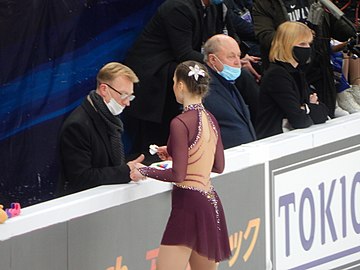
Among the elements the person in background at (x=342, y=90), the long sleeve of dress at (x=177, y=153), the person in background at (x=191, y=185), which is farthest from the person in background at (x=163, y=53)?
the long sleeve of dress at (x=177, y=153)

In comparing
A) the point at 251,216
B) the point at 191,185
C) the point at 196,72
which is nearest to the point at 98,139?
the point at 191,185

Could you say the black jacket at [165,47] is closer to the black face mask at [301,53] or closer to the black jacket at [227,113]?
the black jacket at [227,113]

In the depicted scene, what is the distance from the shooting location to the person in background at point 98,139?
799 cm

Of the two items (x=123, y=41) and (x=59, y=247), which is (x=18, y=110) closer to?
(x=123, y=41)

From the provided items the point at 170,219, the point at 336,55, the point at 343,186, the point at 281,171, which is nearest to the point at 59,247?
the point at 170,219

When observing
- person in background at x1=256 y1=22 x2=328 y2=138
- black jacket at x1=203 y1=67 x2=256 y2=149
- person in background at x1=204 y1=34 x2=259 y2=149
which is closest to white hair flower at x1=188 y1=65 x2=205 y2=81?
person in background at x1=204 y1=34 x2=259 y2=149

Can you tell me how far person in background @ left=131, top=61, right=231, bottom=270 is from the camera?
756 centimetres

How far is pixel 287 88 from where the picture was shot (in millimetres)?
9539

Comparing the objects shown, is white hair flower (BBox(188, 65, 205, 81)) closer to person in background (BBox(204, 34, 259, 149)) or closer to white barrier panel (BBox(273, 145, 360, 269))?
person in background (BBox(204, 34, 259, 149))

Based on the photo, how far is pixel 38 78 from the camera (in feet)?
31.9

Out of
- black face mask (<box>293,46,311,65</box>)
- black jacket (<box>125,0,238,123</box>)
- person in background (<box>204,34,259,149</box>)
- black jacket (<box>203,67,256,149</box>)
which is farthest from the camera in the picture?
black jacket (<box>125,0,238,123</box>)

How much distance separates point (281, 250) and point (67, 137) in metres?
2.11

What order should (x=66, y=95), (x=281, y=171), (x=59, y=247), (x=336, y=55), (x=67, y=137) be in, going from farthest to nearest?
(x=336, y=55), (x=66, y=95), (x=281, y=171), (x=67, y=137), (x=59, y=247)

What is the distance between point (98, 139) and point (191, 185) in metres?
0.77
